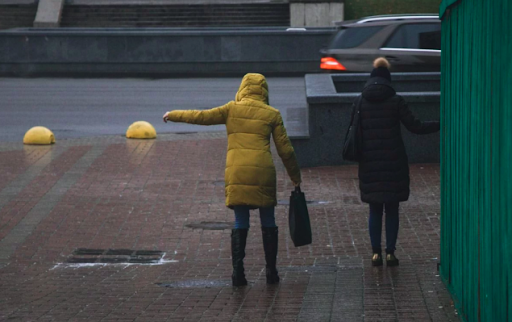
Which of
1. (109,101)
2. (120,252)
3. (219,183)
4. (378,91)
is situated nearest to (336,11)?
(109,101)

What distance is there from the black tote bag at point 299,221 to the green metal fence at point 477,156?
106 centimetres

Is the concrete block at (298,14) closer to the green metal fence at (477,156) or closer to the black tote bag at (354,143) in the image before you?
the black tote bag at (354,143)

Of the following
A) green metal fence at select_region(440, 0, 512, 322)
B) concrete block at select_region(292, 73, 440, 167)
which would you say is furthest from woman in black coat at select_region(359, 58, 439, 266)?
concrete block at select_region(292, 73, 440, 167)

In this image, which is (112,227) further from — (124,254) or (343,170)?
(343,170)

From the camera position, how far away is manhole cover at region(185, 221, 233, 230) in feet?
30.8

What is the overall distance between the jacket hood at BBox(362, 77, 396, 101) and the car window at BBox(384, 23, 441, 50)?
31.8 ft

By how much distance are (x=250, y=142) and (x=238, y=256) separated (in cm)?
86

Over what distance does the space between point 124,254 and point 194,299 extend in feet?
6.31

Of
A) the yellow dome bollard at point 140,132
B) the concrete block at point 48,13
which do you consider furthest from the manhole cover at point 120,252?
the concrete block at point 48,13

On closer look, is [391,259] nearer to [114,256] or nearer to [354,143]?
[354,143]

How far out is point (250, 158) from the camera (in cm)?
693

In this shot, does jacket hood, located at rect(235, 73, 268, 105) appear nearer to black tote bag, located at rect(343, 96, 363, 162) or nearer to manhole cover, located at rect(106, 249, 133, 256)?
black tote bag, located at rect(343, 96, 363, 162)

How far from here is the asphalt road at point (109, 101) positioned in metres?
17.2

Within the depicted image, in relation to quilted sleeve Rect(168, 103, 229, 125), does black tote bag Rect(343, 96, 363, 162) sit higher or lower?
lower
